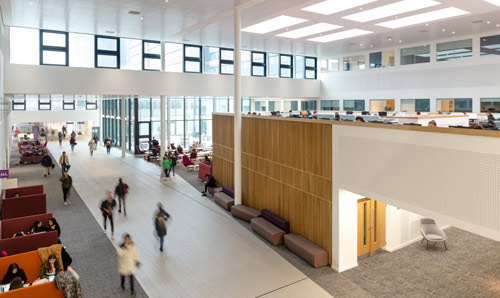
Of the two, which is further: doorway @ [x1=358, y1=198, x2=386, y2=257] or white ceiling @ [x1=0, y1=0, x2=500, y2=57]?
white ceiling @ [x1=0, y1=0, x2=500, y2=57]

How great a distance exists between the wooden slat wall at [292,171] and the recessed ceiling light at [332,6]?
388cm

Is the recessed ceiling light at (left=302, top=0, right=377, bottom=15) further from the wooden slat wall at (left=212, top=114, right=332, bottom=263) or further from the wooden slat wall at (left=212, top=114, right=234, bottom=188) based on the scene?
the wooden slat wall at (left=212, top=114, right=234, bottom=188)

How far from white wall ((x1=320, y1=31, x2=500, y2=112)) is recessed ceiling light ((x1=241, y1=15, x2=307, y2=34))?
1131cm

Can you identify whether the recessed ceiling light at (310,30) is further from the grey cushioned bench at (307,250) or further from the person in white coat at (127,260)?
the person in white coat at (127,260)

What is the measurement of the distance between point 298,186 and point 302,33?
8.08 metres

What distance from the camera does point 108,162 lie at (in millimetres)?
23922

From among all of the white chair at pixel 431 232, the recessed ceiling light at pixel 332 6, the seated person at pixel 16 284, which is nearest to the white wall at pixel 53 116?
Result: the recessed ceiling light at pixel 332 6

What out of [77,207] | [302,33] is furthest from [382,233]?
[77,207]

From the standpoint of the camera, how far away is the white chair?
10.7 metres

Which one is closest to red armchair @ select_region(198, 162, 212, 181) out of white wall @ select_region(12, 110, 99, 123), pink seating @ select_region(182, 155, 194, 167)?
pink seating @ select_region(182, 155, 194, 167)

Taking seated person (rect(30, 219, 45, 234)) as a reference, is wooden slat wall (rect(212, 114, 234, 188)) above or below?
above

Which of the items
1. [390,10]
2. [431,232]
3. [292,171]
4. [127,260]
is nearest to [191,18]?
[390,10]

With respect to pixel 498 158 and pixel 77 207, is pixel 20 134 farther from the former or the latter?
pixel 498 158

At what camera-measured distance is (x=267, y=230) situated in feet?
36.8
